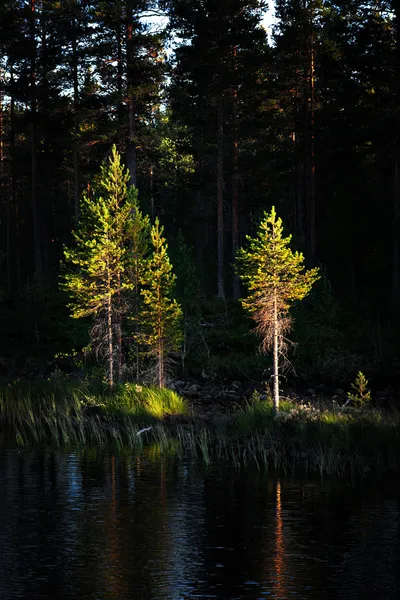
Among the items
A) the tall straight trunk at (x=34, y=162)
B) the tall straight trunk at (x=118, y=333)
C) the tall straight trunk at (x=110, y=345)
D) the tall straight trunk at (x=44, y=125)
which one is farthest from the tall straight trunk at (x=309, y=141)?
the tall straight trunk at (x=110, y=345)

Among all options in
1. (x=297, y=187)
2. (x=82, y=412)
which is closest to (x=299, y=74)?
(x=297, y=187)

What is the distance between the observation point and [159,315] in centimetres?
3519

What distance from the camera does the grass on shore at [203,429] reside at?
23625 millimetres

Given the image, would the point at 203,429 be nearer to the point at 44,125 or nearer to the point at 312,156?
the point at 312,156

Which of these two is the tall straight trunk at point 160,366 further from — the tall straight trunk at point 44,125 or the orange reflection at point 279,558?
the tall straight trunk at point 44,125

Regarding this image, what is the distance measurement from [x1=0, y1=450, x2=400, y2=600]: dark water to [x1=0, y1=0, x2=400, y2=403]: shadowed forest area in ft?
47.1

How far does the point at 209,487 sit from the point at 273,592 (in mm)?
8290

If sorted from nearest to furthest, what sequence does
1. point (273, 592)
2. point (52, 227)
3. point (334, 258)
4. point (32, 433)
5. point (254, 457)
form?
point (273, 592), point (254, 457), point (32, 433), point (334, 258), point (52, 227)

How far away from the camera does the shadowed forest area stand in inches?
1626

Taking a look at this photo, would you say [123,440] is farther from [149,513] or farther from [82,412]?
[149,513]

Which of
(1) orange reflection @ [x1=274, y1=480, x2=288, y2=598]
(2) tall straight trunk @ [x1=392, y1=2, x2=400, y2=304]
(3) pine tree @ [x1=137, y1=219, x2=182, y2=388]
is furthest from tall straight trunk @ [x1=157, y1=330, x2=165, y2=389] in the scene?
(1) orange reflection @ [x1=274, y1=480, x2=288, y2=598]

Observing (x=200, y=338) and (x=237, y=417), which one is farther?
(x=200, y=338)

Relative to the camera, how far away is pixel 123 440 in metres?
29.1

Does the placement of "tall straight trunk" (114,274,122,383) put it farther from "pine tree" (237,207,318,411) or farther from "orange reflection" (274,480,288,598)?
"orange reflection" (274,480,288,598)
